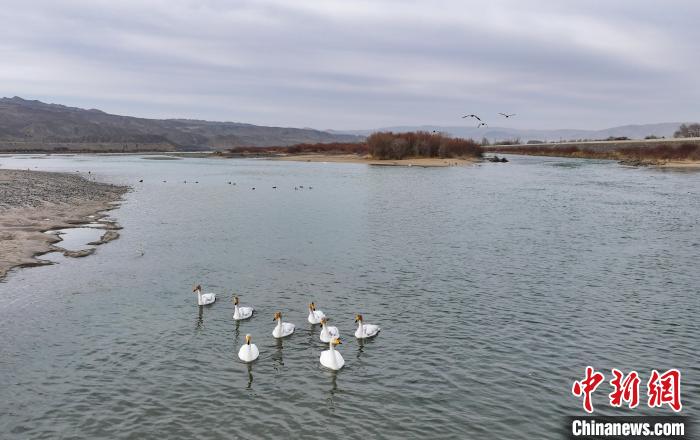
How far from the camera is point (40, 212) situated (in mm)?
41000

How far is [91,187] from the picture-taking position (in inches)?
2576

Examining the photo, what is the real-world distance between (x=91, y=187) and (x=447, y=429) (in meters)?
62.6

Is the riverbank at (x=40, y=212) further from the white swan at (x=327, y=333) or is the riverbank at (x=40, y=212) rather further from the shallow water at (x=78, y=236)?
the white swan at (x=327, y=333)

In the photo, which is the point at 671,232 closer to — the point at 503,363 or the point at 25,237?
the point at 503,363

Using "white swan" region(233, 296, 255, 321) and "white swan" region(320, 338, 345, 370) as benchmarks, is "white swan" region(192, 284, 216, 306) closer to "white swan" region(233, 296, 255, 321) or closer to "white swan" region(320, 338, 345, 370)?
"white swan" region(233, 296, 255, 321)

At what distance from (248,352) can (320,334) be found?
2997 millimetres

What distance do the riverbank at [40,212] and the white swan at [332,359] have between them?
674 inches

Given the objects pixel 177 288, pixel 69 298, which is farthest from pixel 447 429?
pixel 69 298

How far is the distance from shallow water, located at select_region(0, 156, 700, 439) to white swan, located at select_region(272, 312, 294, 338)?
1.45 feet

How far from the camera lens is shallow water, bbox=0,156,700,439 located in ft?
44.5

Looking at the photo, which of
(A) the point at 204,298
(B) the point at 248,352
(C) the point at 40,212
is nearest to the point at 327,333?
(B) the point at 248,352

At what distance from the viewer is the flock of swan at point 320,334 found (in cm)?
1620

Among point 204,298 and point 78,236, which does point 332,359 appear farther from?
point 78,236

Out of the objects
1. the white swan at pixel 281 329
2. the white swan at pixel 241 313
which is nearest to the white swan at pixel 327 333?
the white swan at pixel 281 329
